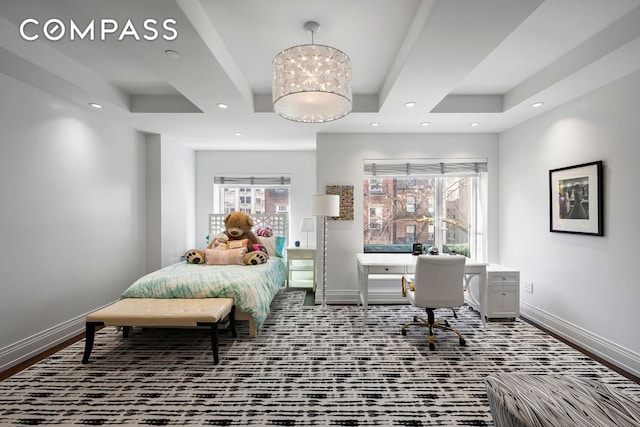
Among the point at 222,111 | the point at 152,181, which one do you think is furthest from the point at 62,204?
the point at 222,111

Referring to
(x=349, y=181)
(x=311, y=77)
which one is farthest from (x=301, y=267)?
(x=311, y=77)

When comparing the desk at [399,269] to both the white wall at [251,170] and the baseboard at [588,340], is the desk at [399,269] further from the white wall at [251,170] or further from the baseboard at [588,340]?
the white wall at [251,170]

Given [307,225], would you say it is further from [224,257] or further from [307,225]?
[224,257]

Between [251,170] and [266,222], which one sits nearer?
[266,222]

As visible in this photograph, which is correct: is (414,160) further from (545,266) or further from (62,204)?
(62,204)

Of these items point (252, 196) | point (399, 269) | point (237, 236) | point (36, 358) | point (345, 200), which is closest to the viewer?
point (36, 358)

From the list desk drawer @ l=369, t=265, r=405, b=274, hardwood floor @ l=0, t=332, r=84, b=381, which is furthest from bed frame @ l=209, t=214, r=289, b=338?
hardwood floor @ l=0, t=332, r=84, b=381

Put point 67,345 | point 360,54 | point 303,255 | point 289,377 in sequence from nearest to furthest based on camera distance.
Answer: point 289,377
point 360,54
point 67,345
point 303,255

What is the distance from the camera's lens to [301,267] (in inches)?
200

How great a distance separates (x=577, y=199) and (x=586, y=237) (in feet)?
1.27

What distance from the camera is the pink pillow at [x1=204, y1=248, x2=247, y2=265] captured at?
387 centimetres

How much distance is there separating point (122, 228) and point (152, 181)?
2.72 ft

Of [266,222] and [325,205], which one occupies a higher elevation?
[325,205]

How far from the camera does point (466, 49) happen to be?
6.50 feet
